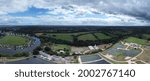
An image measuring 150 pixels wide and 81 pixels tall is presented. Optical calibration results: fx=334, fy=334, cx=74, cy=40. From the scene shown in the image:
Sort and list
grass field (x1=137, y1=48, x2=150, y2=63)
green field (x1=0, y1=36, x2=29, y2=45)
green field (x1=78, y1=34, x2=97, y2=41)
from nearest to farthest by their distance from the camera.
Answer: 1. grass field (x1=137, y1=48, x2=150, y2=63)
2. green field (x1=0, y1=36, x2=29, y2=45)
3. green field (x1=78, y1=34, x2=97, y2=41)

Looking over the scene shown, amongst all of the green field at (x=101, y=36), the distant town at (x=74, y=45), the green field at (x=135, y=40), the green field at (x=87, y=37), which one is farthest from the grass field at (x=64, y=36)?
the green field at (x=135, y=40)

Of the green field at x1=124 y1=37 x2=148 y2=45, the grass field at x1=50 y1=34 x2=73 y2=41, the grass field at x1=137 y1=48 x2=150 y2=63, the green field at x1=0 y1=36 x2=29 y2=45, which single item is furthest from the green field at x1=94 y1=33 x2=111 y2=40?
the green field at x1=0 y1=36 x2=29 y2=45

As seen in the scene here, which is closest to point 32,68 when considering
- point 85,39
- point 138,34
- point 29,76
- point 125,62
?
point 29,76

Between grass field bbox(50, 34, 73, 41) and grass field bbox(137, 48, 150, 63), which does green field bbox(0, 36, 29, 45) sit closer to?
grass field bbox(50, 34, 73, 41)

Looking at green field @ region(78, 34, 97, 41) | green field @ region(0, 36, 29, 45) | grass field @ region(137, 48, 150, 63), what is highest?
green field @ region(78, 34, 97, 41)

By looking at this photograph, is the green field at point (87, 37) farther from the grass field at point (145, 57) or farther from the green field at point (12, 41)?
the green field at point (12, 41)

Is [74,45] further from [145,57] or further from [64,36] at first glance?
[145,57]

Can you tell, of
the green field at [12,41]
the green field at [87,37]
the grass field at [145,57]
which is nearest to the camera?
the grass field at [145,57]

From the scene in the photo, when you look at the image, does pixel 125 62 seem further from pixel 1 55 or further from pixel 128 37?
pixel 1 55
